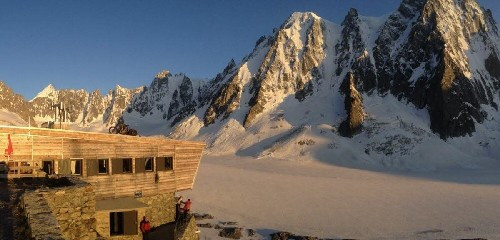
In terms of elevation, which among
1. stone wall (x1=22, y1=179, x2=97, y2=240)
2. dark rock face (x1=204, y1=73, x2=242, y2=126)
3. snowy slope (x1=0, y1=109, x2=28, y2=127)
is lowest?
stone wall (x1=22, y1=179, x2=97, y2=240)

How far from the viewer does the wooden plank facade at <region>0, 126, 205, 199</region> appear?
23.0 metres

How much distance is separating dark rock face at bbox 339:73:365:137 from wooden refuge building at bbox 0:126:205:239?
83.0 m

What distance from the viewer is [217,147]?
392 ft

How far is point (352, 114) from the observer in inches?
4365

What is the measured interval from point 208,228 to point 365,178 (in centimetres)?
4212

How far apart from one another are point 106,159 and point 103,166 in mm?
441

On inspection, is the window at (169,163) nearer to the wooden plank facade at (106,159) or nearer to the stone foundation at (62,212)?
the wooden plank facade at (106,159)

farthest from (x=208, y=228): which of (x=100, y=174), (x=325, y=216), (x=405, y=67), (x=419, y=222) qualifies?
(x=405, y=67)

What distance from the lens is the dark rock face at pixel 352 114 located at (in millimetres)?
109000

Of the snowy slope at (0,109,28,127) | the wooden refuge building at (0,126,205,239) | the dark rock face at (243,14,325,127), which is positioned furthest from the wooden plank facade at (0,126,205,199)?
the dark rock face at (243,14,325,127)

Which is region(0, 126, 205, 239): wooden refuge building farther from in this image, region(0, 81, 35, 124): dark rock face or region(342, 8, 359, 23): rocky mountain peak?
region(0, 81, 35, 124): dark rock face

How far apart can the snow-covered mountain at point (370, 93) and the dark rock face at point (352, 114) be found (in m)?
0.31

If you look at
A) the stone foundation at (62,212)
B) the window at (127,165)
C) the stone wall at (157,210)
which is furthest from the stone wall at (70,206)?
the window at (127,165)

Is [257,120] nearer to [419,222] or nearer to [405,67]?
[405,67]
